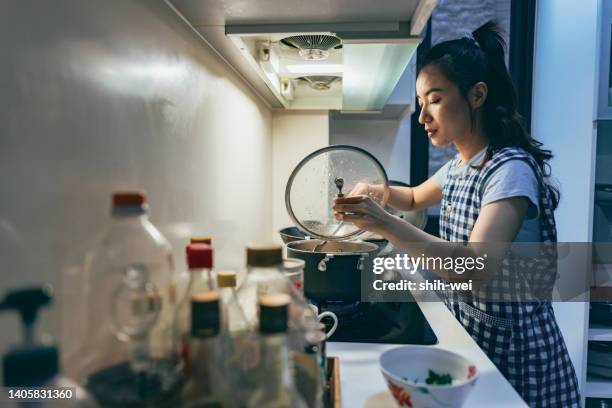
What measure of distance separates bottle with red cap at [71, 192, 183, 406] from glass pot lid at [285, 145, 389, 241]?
1.77 feet

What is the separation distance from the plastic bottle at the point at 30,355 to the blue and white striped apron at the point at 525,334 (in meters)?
1.07

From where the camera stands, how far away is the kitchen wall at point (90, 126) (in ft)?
1.14

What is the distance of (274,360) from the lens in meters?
0.39

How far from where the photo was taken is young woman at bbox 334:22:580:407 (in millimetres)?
989

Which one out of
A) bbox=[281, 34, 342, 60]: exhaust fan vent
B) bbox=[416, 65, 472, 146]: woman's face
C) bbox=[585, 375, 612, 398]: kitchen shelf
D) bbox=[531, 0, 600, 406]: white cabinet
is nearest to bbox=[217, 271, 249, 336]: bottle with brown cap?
bbox=[281, 34, 342, 60]: exhaust fan vent

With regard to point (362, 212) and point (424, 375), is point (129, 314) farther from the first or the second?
point (362, 212)

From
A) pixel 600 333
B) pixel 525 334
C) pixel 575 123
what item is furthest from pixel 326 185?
pixel 600 333

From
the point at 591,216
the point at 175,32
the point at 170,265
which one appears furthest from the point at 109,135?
the point at 591,216

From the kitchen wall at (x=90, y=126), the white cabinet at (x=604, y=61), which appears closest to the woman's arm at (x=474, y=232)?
the kitchen wall at (x=90, y=126)

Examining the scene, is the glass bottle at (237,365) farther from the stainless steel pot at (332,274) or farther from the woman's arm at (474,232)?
the woman's arm at (474,232)

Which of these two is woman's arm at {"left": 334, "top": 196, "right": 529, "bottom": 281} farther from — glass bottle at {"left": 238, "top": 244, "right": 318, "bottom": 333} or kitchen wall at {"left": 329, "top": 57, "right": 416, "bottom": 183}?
kitchen wall at {"left": 329, "top": 57, "right": 416, "bottom": 183}

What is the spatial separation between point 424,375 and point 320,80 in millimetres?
999

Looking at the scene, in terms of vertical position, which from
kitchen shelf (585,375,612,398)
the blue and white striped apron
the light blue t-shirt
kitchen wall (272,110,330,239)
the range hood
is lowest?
kitchen shelf (585,375,612,398)

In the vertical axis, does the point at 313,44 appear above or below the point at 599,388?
above
